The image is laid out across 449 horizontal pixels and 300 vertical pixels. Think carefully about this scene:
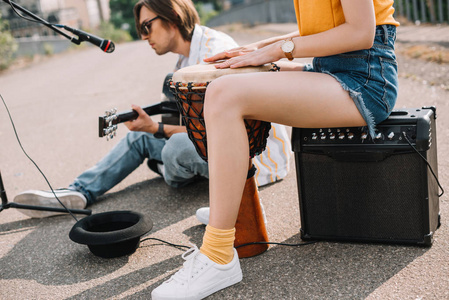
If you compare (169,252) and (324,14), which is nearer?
(324,14)

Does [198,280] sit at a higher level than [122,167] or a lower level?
lower

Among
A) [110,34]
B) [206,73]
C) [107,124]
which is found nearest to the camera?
[206,73]

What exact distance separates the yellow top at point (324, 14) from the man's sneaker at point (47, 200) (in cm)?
184

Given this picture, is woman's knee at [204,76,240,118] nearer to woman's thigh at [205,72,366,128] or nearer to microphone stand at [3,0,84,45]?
woman's thigh at [205,72,366,128]

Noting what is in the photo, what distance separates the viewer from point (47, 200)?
3037 mm

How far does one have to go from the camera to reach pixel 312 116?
193 cm

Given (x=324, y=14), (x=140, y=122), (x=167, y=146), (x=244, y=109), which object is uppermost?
(x=324, y=14)

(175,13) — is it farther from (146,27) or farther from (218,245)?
(218,245)

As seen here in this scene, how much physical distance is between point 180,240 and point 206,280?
612 millimetres

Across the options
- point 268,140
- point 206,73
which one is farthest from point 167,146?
point 206,73

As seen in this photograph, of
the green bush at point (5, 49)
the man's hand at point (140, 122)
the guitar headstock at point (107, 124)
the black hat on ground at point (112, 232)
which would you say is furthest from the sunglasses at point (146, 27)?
the green bush at point (5, 49)

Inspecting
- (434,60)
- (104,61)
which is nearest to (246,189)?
(434,60)

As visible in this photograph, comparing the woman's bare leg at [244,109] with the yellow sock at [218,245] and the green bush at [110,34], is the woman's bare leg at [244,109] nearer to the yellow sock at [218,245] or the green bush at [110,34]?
the yellow sock at [218,245]

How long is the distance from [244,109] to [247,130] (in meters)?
0.17
